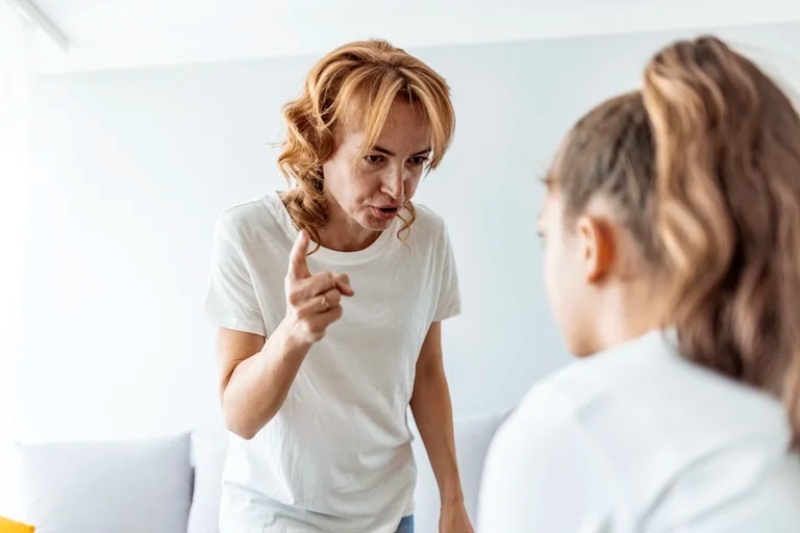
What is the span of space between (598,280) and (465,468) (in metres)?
1.84

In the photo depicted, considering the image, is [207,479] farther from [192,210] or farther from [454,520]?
[454,520]

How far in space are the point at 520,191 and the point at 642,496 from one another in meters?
2.28

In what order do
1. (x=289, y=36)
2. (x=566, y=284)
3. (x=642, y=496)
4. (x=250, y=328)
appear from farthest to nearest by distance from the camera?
(x=289, y=36) < (x=250, y=328) < (x=566, y=284) < (x=642, y=496)

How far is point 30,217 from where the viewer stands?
2.95 metres

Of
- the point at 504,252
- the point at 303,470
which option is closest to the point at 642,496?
the point at 303,470

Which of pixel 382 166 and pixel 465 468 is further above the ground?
pixel 382 166

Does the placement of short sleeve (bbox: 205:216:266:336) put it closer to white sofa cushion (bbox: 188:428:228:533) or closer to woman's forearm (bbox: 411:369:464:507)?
woman's forearm (bbox: 411:369:464:507)

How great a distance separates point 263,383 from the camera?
1.20 m

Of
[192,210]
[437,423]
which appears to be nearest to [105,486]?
[192,210]

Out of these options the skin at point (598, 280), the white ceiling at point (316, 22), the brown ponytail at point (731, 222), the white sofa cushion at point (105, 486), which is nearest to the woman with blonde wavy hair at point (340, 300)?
the skin at point (598, 280)

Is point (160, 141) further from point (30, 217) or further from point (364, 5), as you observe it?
point (364, 5)

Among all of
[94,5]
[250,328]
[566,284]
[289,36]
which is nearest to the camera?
[566,284]

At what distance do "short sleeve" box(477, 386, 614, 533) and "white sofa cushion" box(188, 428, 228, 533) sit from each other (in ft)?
6.63

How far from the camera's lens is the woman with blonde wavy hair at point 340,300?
133cm
